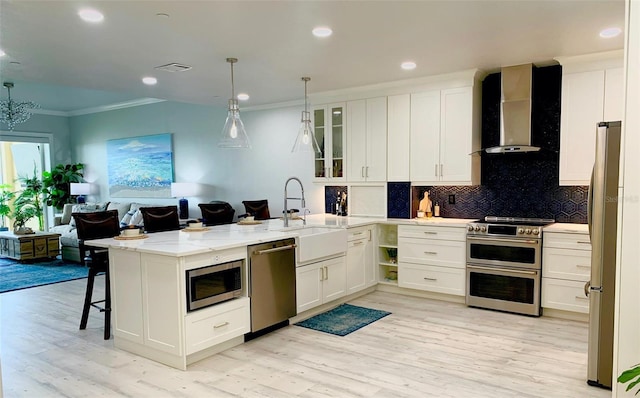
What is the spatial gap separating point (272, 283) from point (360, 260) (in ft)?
5.08

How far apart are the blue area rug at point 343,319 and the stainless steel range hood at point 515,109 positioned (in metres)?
2.22

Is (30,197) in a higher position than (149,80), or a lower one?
lower

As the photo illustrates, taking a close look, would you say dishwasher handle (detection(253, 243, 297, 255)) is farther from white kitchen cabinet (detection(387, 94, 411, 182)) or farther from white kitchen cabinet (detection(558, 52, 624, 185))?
white kitchen cabinet (detection(558, 52, 624, 185))

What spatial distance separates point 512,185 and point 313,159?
276cm

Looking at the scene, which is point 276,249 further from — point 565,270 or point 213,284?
point 565,270

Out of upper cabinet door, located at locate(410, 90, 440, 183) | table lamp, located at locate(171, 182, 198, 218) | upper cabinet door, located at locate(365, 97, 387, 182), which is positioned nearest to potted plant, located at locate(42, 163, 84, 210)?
table lamp, located at locate(171, 182, 198, 218)

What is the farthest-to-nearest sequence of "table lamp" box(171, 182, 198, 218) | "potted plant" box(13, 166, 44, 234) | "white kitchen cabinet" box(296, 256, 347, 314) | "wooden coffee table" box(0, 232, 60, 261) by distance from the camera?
"potted plant" box(13, 166, 44, 234) → "table lamp" box(171, 182, 198, 218) → "wooden coffee table" box(0, 232, 60, 261) → "white kitchen cabinet" box(296, 256, 347, 314)

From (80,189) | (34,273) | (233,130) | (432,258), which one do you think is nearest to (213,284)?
(233,130)

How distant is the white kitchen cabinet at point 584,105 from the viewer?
167 inches

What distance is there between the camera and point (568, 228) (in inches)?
173

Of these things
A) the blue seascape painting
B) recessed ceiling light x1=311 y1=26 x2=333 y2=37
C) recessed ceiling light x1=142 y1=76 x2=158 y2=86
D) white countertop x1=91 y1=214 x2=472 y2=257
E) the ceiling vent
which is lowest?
white countertop x1=91 y1=214 x2=472 y2=257

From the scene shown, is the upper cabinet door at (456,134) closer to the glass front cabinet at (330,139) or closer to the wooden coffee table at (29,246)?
the glass front cabinet at (330,139)

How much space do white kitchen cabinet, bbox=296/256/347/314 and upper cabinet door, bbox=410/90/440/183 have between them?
1.49m

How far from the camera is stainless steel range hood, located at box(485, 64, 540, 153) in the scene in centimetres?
462
